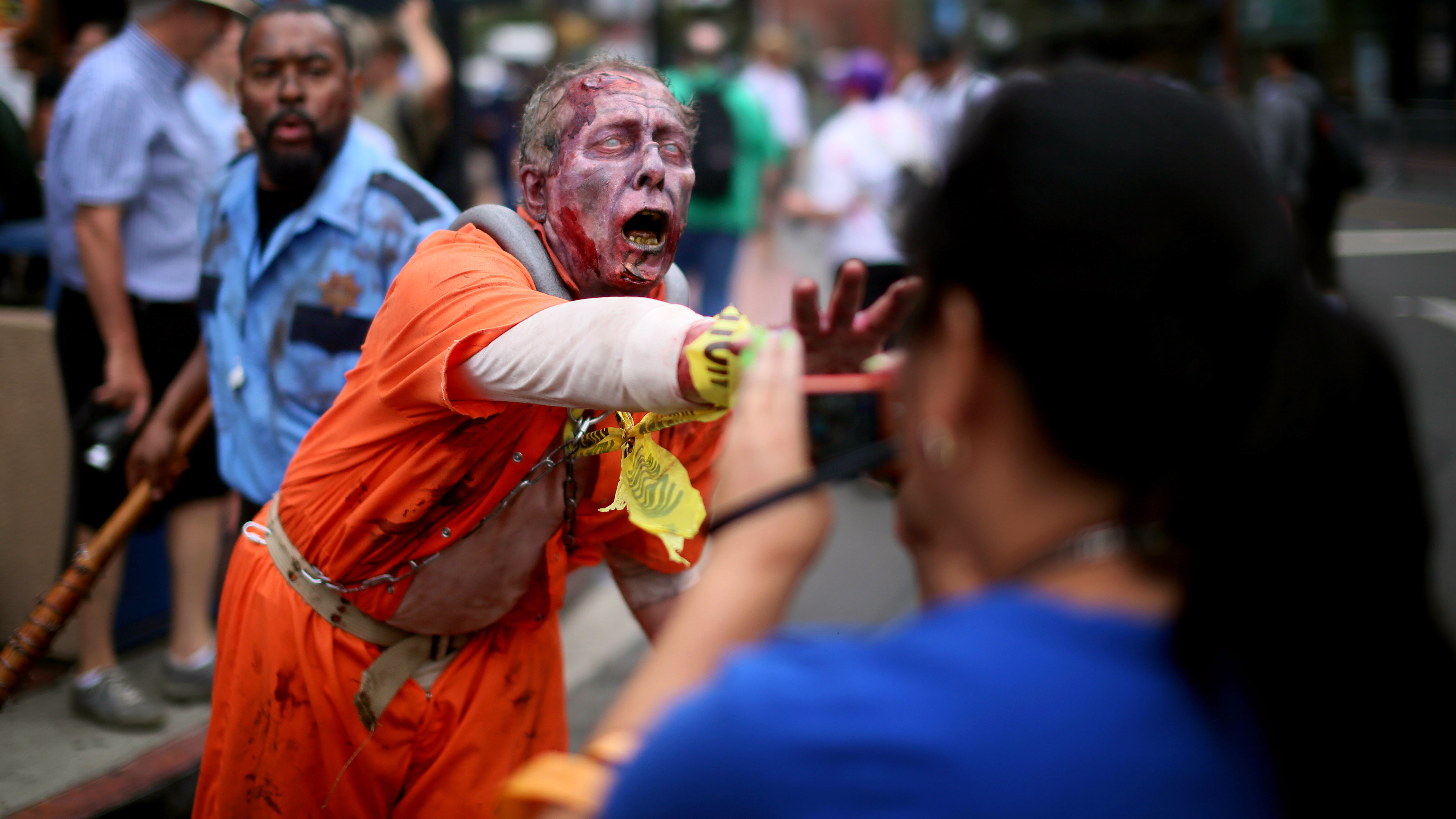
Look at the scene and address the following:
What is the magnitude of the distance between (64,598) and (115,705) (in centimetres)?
95

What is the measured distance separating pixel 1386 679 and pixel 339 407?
64.0 inches

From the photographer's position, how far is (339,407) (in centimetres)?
200

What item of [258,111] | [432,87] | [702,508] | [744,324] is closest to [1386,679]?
[744,324]

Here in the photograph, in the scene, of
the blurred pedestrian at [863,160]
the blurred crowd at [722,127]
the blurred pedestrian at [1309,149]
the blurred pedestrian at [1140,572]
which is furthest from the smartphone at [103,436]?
the blurred pedestrian at [1309,149]

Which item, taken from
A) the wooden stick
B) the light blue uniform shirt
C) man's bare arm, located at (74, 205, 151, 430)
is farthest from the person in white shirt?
the wooden stick

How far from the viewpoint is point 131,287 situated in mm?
3742

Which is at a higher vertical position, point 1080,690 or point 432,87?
point 432,87

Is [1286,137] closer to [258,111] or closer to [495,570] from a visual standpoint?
[258,111]

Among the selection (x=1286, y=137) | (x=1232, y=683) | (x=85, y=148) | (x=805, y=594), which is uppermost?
(x=85, y=148)

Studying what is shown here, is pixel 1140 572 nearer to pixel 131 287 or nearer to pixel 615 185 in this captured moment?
pixel 615 185

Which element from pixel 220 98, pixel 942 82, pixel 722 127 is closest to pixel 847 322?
pixel 220 98

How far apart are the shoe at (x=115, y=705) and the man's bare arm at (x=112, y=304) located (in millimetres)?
767

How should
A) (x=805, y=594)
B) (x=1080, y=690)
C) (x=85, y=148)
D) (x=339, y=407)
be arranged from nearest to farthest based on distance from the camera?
(x=1080, y=690) → (x=339, y=407) → (x=85, y=148) → (x=805, y=594)

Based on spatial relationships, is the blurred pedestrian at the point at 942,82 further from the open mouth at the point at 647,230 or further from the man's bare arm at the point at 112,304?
the open mouth at the point at 647,230
